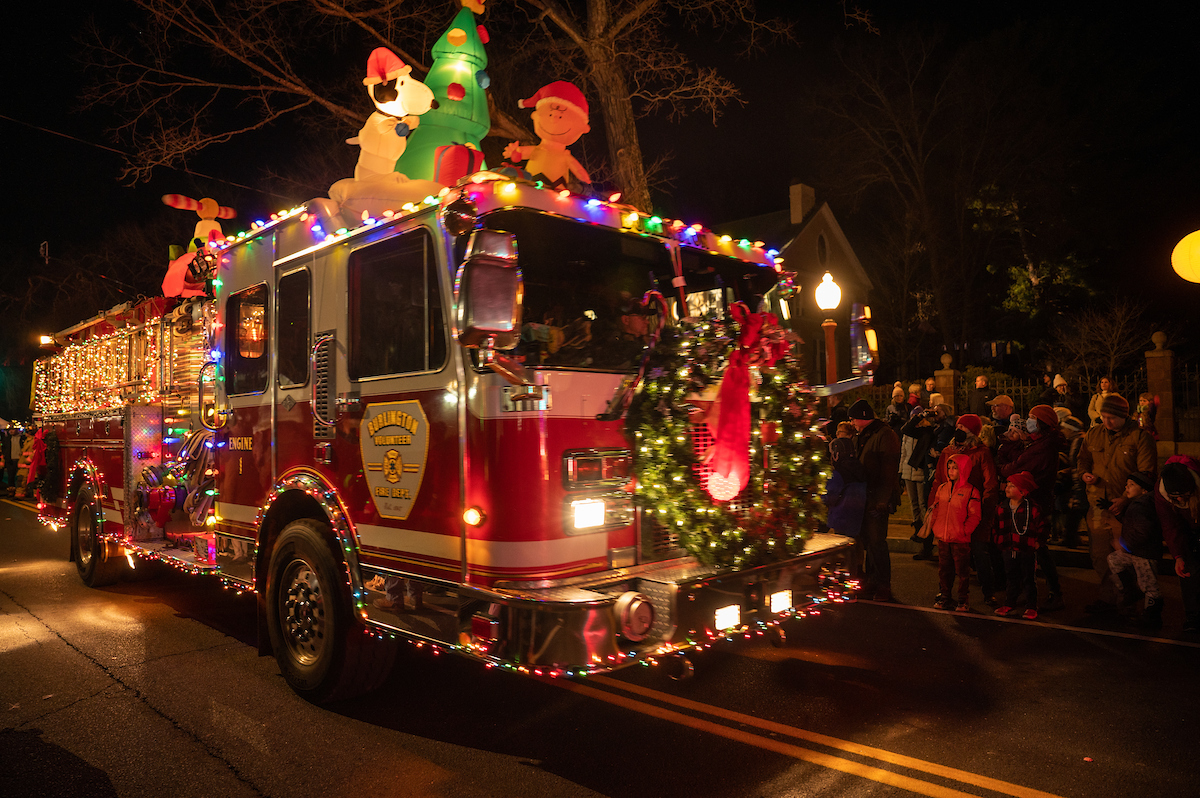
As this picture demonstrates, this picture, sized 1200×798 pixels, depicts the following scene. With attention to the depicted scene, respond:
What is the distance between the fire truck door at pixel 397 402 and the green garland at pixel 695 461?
101cm

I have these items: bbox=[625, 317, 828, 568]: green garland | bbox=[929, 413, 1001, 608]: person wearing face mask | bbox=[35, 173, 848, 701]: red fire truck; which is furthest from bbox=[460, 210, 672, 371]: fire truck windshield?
bbox=[929, 413, 1001, 608]: person wearing face mask

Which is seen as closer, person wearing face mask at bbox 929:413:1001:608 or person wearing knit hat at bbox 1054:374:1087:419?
person wearing face mask at bbox 929:413:1001:608

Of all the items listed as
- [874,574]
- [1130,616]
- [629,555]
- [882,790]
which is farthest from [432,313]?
[1130,616]

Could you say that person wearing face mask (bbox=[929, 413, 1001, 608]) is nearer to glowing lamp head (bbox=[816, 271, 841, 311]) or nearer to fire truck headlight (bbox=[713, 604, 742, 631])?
glowing lamp head (bbox=[816, 271, 841, 311])

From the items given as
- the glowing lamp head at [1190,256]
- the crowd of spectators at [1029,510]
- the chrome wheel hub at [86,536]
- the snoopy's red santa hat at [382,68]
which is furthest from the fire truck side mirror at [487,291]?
the glowing lamp head at [1190,256]

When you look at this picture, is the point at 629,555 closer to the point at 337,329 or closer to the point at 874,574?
the point at 337,329

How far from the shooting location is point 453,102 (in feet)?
20.5

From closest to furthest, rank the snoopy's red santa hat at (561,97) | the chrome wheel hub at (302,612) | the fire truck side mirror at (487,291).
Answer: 1. the fire truck side mirror at (487,291)
2. the chrome wheel hub at (302,612)
3. the snoopy's red santa hat at (561,97)

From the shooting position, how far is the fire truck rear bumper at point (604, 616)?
3.69 m

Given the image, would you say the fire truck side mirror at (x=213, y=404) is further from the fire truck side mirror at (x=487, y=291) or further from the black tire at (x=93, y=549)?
the fire truck side mirror at (x=487, y=291)

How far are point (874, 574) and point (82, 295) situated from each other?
30234 mm

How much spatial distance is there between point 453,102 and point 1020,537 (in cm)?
578

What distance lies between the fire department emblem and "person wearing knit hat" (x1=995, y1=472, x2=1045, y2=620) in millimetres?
5133

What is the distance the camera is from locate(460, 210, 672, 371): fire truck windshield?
14.1 feet
